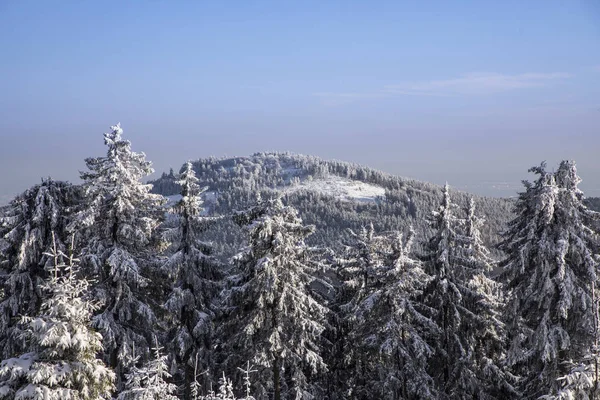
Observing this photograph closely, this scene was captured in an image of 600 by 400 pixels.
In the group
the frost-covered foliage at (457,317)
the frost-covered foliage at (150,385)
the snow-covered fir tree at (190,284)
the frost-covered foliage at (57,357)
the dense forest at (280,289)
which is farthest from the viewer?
the frost-covered foliage at (457,317)

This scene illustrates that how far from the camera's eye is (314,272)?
881 inches

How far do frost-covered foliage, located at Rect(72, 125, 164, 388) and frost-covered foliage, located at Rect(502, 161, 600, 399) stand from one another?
48.1ft

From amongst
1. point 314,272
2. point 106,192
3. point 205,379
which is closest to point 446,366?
point 314,272

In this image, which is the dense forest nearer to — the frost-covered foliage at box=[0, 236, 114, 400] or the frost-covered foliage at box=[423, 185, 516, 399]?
the frost-covered foliage at box=[423, 185, 516, 399]

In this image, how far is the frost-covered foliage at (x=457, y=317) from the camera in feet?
73.4

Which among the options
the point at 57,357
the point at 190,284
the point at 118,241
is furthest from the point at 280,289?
the point at 57,357

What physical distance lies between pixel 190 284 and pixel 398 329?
30.1ft

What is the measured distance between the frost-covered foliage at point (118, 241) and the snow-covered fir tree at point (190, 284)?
4.49 feet

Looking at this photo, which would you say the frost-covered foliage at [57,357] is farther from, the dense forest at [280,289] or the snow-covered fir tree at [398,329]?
the snow-covered fir tree at [398,329]

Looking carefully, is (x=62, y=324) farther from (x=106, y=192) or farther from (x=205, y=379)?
(x=205, y=379)

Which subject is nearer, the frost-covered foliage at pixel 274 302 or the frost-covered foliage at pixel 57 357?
the frost-covered foliage at pixel 57 357

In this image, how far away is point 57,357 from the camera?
42.8ft

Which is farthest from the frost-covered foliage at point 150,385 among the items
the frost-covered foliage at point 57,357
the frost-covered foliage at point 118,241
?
the frost-covered foliage at point 118,241

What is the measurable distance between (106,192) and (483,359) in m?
18.6
